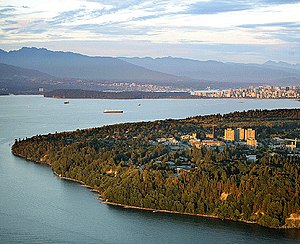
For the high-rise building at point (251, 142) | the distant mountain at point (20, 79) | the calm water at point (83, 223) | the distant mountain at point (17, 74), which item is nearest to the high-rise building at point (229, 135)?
the high-rise building at point (251, 142)

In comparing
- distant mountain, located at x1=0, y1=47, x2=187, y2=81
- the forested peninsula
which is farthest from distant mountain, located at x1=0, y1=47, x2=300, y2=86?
the forested peninsula

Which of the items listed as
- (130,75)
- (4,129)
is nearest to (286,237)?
(4,129)

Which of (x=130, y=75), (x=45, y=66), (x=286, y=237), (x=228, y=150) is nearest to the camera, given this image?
(x=286, y=237)

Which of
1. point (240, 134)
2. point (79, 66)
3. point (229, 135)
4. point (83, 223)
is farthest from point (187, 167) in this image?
point (79, 66)

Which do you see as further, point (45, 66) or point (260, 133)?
point (45, 66)

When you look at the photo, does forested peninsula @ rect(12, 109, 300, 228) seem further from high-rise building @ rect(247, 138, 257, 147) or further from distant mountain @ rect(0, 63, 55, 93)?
distant mountain @ rect(0, 63, 55, 93)

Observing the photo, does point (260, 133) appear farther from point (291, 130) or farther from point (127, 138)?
point (127, 138)

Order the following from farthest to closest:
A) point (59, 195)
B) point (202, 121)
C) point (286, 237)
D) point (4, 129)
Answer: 1. point (4, 129)
2. point (202, 121)
3. point (59, 195)
4. point (286, 237)

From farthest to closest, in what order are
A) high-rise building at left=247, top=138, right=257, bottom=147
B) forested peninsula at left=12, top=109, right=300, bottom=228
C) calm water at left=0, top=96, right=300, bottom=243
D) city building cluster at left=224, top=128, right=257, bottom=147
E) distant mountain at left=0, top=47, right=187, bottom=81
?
distant mountain at left=0, top=47, right=187, bottom=81, city building cluster at left=224, top=128, right=257, bottom=147, high-rise building at left=247, top=138, right=257, bottom=147, forested peninsula at left=12, top=109, right=300, bottom=228, calm water at left=0, top=96, right=300, bottom=243
